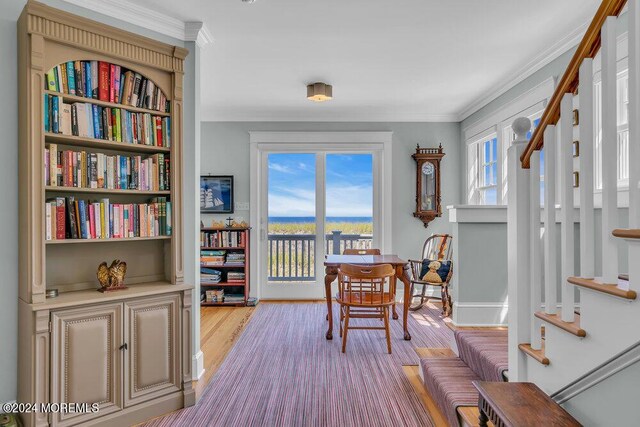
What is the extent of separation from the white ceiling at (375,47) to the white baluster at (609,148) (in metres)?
1.47

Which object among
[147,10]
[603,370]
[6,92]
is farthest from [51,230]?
[603,370]

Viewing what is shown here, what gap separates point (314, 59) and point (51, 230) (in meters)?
2.52

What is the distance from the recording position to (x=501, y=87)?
3879 mm

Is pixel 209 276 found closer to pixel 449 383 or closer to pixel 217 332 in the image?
pixel 217 332

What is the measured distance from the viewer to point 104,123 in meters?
2.16

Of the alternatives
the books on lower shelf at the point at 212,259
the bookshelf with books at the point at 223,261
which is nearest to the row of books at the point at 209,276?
the bookshelf with books at the point at 223,261

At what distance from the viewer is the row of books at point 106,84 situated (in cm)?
201

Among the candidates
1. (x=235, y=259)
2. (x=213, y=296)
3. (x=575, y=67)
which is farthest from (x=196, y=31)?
(x=213, y=296)

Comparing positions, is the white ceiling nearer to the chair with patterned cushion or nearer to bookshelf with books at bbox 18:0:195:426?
bookshelf with books at bbox 18:0:195:426

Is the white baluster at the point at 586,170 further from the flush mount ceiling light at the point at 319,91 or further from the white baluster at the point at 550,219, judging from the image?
the flush mount ceiling light at the point at 319,91

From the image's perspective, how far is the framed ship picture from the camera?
4930 millimetres

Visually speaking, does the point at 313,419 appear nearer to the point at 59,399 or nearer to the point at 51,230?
the point at 59,399

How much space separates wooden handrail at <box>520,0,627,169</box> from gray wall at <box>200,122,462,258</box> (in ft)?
11.2

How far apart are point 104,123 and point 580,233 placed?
8.48 feet
